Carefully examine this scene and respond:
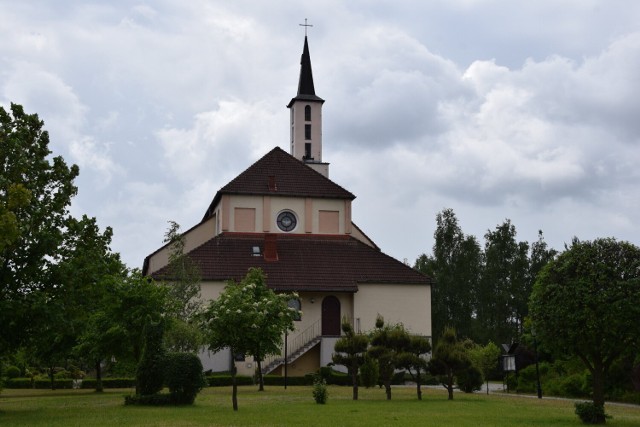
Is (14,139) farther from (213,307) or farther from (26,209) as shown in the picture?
(213,307)

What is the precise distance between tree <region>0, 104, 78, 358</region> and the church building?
2301 cm

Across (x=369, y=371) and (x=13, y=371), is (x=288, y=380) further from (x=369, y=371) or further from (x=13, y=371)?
(x=13, y=371)

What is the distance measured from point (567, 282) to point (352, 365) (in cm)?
1350

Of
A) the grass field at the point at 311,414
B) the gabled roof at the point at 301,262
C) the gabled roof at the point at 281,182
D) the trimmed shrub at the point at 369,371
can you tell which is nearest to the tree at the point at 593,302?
the grass field at the point at 311,414

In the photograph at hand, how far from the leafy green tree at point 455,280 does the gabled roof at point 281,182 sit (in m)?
17.5

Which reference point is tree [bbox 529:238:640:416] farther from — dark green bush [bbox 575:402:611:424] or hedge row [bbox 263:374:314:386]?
hedge row [bbox 263:374:314:386]

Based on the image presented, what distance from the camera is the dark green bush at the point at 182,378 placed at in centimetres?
2623

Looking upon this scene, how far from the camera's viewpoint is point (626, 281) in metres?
20.4

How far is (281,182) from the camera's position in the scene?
189ft

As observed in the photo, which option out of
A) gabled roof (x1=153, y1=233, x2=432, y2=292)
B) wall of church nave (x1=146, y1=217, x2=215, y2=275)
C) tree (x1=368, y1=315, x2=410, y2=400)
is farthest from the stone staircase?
tree (x1=368, y1=315, x2=410, y2=400)

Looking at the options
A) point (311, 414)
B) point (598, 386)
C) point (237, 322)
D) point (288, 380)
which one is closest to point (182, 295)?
point (288, 380)

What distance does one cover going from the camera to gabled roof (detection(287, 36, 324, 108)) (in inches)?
2817

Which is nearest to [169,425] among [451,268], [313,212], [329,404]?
[329,404]

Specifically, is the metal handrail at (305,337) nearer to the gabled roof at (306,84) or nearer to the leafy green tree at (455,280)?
the leafy green tree at (455,280)
